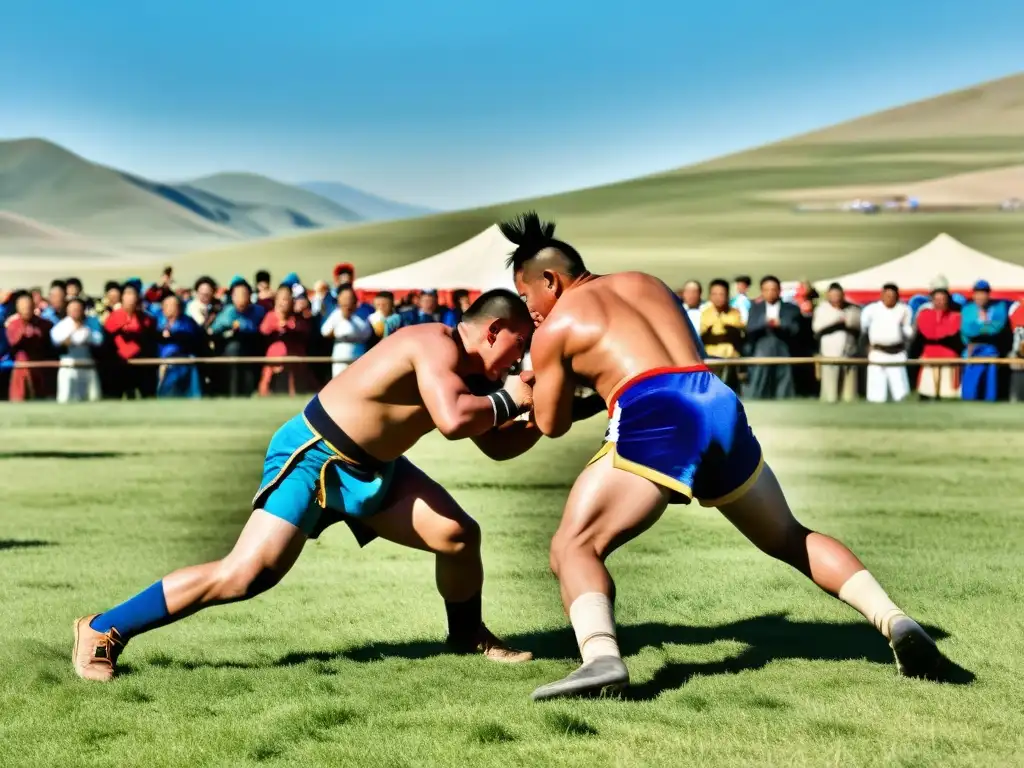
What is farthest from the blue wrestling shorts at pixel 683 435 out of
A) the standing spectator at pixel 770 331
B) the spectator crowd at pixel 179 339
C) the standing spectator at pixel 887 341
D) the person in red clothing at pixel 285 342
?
the person in red clothing at pixel 285 342

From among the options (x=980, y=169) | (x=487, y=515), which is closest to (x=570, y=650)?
(x=487, y=515)

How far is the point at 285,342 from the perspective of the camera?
20.1 meters

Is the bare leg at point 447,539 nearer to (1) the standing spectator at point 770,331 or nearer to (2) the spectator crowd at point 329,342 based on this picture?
(2) the spectator crowd at point 329,342

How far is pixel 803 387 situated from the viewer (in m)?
20.4

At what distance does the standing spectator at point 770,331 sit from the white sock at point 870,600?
14322 millimetres

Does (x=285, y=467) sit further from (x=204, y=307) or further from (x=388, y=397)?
(x=204, y=307)

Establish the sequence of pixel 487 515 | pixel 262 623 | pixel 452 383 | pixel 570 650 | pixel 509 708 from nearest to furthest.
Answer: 1. pixel 509 708
2. pixel 452 383
3. pixel 570 650
4. pixel 262 623
5. pixel 487 515

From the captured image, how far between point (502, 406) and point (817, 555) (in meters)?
1.14

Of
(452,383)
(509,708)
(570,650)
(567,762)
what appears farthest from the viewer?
(570,650)

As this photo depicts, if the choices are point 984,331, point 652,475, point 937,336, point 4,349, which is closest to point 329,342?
point 4,349

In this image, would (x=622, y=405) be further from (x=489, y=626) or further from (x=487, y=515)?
(x=487, y=515)

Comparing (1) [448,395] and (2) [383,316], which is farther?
(2) [383,316]

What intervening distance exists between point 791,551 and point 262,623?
221 cm

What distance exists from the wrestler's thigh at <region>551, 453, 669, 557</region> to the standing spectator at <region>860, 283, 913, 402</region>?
1528cm
